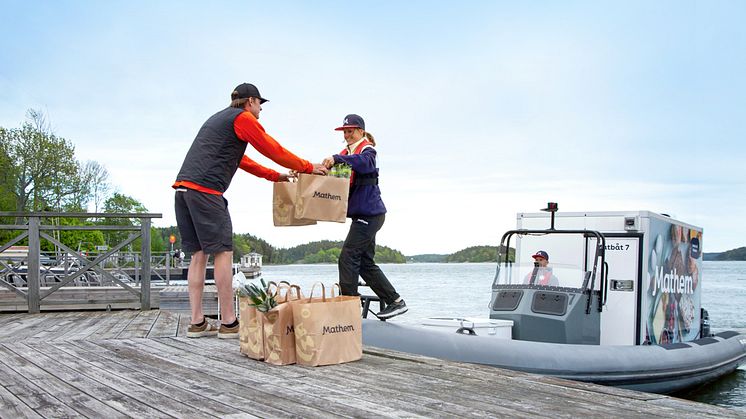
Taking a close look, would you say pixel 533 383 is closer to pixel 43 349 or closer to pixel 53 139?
pixel 43 349

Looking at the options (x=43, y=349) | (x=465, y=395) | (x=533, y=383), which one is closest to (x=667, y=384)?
(x=533, y=383)

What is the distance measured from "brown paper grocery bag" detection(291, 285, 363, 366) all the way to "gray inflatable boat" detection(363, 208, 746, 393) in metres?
2.08

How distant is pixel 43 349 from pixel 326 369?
2199 mm

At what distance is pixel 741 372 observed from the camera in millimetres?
12695

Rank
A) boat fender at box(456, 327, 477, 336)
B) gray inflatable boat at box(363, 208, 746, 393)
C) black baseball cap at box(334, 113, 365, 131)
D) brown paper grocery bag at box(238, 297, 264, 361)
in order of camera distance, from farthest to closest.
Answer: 1. boat fender at box(456, 327, 477, 336)
2. gray inflatable boat at box(363, 208, 746, 393)
3. black baseball cap at box(334, 113, 365, 131)
4. brown paper grocery bag at box(238, 297, 264, 361)

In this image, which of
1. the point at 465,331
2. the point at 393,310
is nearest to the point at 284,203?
the point at 393,310

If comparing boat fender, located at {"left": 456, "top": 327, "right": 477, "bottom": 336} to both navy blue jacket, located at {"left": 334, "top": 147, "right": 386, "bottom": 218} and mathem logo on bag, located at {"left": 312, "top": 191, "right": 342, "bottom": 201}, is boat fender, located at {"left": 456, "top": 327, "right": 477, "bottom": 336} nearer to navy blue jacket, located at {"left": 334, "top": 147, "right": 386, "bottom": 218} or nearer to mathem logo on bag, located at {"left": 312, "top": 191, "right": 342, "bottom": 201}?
navy blue jacket, located at {"left": 334, "top": 147, "right": 386, "bottom": 218}

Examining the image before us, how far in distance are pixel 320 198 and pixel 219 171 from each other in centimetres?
79

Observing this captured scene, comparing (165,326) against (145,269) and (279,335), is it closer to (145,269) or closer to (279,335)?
(145,269)

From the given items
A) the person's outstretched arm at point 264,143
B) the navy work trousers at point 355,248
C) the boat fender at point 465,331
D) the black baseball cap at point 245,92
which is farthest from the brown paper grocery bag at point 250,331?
the boat fender at point 465,331

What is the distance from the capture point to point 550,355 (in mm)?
6746

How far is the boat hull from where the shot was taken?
655 cm

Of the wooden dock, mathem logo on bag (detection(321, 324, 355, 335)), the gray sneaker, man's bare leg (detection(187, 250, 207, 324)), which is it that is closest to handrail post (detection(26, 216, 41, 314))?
the wooden dock

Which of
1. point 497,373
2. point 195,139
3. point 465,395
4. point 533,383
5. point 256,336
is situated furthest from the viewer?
point 195,139
